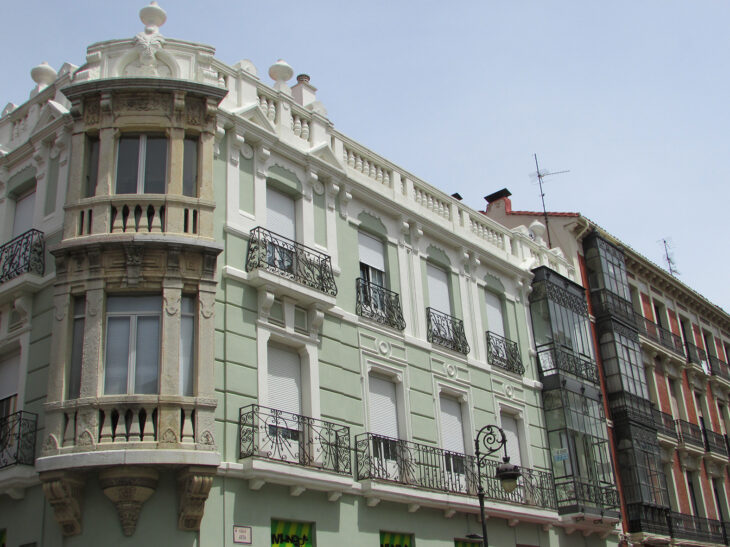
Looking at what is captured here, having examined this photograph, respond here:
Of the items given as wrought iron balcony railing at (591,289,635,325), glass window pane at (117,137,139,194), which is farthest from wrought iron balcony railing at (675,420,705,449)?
glass window pane at (117,137,139,194)

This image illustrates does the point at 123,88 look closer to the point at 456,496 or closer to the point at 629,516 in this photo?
the point at 456,496

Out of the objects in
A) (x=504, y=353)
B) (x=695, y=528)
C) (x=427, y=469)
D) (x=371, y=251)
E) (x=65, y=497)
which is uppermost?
(x=371, y=251)

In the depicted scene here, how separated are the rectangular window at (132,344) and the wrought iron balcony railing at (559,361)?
503 inches

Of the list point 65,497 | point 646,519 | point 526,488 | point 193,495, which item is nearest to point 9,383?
point 65,497

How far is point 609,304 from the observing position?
2853 centimetres

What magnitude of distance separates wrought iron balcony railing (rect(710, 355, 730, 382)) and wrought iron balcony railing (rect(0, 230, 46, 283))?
28848mm

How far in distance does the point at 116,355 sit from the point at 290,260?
13.8 ft

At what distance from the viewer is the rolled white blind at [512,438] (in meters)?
22.2

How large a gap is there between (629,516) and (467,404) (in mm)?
8321

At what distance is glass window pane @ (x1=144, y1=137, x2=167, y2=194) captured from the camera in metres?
16.0

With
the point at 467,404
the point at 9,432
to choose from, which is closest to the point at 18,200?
the point at 9,432

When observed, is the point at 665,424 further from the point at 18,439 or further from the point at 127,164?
the point at 18,439

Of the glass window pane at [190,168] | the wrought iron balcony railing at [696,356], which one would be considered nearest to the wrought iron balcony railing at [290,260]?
the glass window pane at [190,168]

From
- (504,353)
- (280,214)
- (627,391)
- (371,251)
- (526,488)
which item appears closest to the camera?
(280,214)
